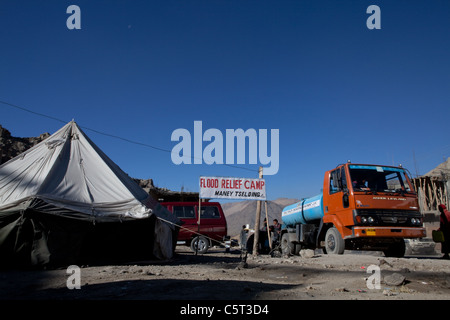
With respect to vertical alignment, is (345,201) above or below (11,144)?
below

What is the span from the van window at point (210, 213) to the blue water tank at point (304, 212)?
301 cm

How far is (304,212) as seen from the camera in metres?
12.2

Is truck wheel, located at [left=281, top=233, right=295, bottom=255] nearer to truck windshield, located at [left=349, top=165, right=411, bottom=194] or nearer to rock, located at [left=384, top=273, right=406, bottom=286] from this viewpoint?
truck windshield, located at [left=349, top=165, right=411, bottom=194]

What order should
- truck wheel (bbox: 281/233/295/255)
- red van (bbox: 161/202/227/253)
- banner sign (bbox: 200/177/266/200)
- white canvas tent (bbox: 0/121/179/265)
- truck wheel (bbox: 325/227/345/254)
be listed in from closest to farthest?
white canvas tent (bbox: 0/121/179/265) < truck wheel (bbox: 325/227/345/254) < truck wheel (bbox: 281/233/295/255) < banner sign (bbox: 200/177/266/200) < red van (bbox: 161/202/227/253)

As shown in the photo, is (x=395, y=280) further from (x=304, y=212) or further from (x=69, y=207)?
(x=304, y=212)

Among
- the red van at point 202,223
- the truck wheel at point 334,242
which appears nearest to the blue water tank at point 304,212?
the truck wheel at point 334,242

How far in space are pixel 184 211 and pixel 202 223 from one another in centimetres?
93

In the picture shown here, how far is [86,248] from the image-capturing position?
830cm

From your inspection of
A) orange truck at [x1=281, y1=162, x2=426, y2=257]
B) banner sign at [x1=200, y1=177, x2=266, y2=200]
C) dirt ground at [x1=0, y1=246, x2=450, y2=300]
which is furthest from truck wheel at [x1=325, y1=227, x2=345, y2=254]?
banner sign at [x1=200, y1=177, x2=266, y2=200]

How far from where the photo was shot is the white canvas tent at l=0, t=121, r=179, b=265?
A: 7.03m

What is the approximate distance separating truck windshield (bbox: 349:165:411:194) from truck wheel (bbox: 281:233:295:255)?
4273mm

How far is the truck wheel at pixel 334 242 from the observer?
924 centimetres

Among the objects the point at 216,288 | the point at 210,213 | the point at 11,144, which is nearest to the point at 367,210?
the point at 216,288
